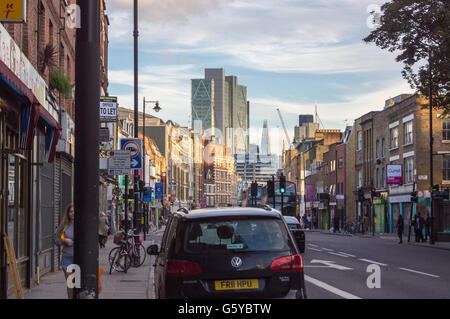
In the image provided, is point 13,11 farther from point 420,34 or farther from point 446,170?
point 446,170

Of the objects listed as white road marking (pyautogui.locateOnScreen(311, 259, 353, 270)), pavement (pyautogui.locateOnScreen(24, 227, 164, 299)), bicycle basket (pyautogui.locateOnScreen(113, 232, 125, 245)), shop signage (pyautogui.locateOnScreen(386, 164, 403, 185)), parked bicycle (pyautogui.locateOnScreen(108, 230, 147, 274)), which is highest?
shop signage (pyautogui.locateOnScreen(386, 164, 403, 185))

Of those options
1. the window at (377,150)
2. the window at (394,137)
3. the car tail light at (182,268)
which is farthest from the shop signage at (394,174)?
the car tail light at (182,268)

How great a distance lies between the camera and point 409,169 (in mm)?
58375

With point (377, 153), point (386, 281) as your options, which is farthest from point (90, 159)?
point (377, 153)

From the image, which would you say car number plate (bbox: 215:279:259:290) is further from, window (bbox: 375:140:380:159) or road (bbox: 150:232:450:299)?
window (bbox: 375:140:380:159)

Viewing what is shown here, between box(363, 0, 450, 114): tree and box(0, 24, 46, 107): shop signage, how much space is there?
1783 centimetres

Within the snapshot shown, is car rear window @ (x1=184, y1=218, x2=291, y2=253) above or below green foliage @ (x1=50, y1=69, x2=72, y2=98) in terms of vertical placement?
below

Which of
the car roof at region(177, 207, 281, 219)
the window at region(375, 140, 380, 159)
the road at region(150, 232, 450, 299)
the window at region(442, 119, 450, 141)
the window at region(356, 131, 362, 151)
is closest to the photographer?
the car roof at region(177, 207, 281, 219)

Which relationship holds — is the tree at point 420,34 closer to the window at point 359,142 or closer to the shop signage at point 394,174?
the shop signage at point 394,174

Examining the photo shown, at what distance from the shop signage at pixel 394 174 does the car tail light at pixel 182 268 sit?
52.0m

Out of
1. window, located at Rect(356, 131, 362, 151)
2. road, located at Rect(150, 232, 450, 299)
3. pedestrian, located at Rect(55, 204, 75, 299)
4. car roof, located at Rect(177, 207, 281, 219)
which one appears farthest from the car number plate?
window, located at Rect(356, 131, 362, 151)

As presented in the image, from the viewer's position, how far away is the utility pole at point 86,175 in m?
6.17

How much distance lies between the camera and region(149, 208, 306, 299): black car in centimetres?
875
